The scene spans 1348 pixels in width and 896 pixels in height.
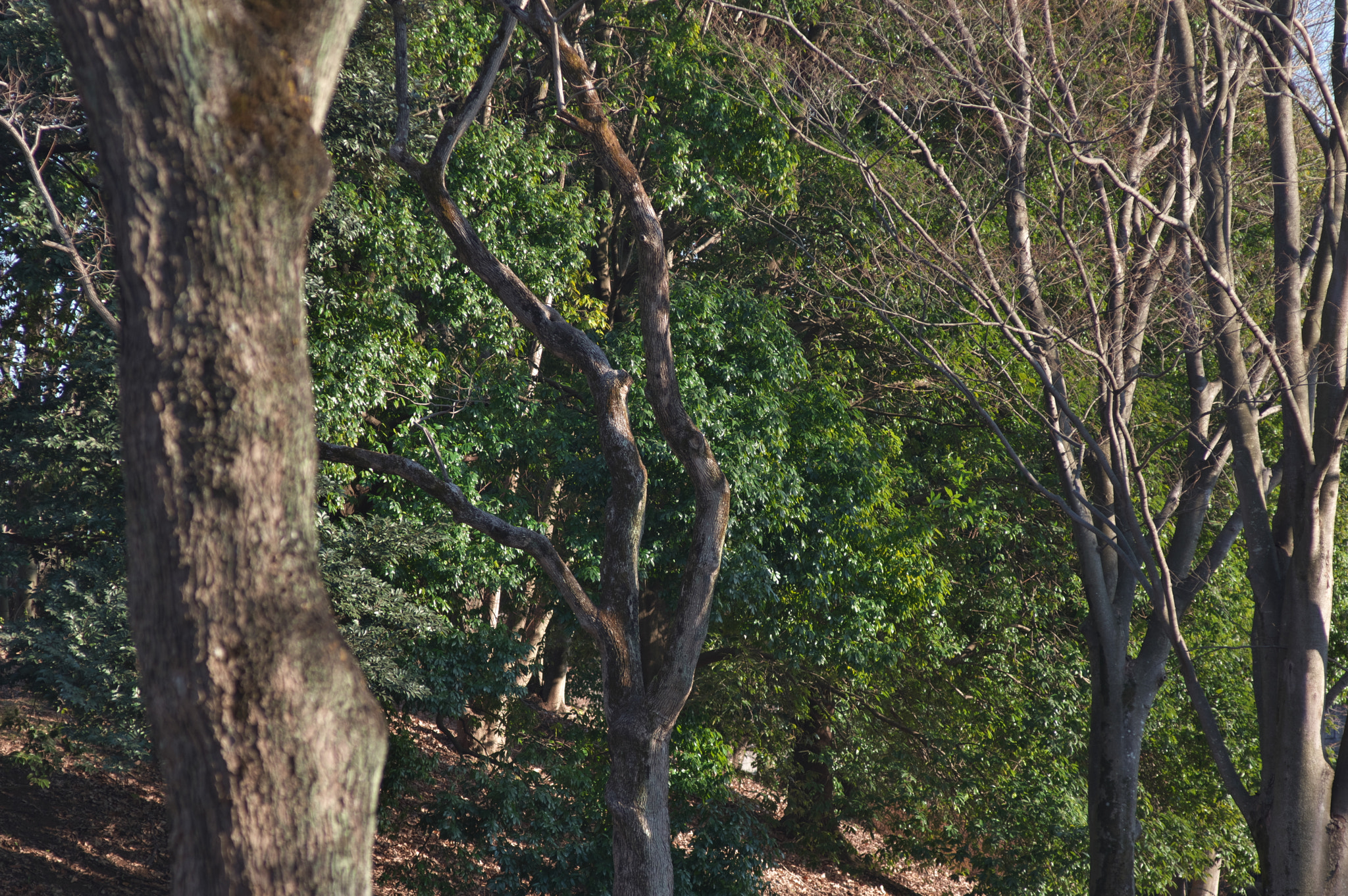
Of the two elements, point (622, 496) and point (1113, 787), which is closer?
point (622, 496)

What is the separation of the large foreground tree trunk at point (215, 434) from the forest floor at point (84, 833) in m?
7.10

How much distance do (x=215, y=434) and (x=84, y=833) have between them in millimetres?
8939

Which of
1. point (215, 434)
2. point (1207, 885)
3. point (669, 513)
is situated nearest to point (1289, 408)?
point (669, 513)

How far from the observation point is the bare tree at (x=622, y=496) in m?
7.06

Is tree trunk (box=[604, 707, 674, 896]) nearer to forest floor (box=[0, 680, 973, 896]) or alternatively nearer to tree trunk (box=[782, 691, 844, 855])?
forest floor (box=[0, 680, 973, 896])

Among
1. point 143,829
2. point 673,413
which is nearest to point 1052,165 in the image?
point 673,413

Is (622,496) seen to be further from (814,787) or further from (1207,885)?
(1207,885)

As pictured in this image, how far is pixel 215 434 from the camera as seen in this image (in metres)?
2.36

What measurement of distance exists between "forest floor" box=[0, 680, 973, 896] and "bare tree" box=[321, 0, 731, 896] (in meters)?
2.97

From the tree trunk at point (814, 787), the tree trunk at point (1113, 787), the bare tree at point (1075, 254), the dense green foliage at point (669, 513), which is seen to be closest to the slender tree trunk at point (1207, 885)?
the dense green foliage at point (669, 513)

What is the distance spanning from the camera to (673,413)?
24.9ft

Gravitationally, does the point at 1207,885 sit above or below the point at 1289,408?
below

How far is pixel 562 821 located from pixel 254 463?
24.0ft

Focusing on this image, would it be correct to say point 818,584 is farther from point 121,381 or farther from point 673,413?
point 121,381
